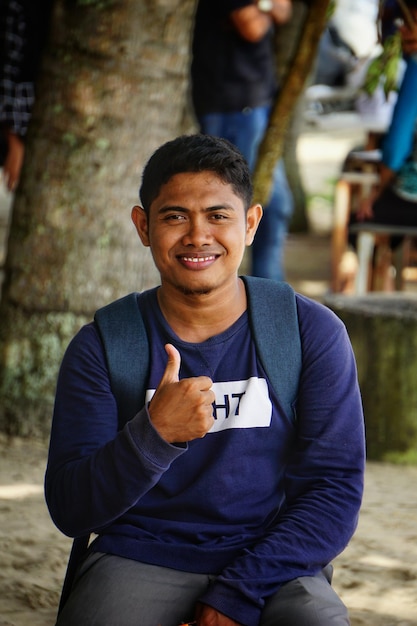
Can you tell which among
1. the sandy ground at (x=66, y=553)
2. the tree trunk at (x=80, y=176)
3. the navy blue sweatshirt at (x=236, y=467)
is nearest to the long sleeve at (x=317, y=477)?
the navy blue sweatshirt at (x=236, y=467)

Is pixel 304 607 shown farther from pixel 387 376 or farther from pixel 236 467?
pixel 387 376

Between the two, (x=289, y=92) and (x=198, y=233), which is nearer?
(x=198, y=233)

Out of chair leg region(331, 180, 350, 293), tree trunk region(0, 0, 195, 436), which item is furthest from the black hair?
chair leg region(331, 180, 350, 293)

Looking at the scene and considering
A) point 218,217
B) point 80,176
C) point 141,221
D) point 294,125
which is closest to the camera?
point 218,217

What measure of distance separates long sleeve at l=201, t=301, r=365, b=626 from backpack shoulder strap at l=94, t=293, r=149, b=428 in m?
0.36

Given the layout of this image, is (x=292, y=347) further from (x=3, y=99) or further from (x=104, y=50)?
(x=3, y=99)

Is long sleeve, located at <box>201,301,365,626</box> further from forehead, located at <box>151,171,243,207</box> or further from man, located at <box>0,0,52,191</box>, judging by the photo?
man, located at <box>0,0,52,191</box>

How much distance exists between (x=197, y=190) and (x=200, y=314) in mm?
284

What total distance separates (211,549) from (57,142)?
2668 mm

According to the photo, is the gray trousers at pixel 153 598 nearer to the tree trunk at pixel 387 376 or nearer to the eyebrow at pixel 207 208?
the eyebrow at pixel 207 208

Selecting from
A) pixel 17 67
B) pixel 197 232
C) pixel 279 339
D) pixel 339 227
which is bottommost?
pixel 339 227

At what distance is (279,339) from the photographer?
8.22 ft

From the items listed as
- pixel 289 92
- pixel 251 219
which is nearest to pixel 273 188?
pixel 289 92

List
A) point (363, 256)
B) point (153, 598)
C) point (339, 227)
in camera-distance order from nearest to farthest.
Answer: point (153, 598)
point (363, 256)
point (339, 227)
